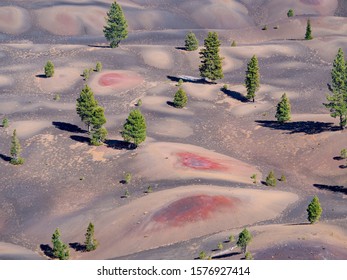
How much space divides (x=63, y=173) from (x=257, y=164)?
27.2m

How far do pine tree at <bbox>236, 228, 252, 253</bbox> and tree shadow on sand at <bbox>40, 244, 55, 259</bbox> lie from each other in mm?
20717

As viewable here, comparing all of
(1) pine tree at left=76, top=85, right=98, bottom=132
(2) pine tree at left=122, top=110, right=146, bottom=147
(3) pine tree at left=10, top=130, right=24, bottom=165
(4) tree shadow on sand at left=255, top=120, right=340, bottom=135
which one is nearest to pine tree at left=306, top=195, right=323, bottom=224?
(2) pine tree at left=122, top=110, right=146, bottom=147

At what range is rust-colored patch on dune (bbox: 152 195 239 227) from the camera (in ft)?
232

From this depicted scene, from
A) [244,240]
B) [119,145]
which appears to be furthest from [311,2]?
[244,240]

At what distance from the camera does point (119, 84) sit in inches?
4852

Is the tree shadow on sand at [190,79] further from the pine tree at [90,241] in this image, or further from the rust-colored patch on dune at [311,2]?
the rust-colored patch on dune at [311,2]

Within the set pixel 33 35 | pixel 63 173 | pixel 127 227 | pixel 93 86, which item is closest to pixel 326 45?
pixel 93 86

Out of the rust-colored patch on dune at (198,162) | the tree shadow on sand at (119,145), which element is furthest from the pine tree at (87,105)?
the rust-colored patch on dune at (198,162)

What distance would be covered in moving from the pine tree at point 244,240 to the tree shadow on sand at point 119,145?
36.3m

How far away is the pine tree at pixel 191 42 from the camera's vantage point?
141 metres

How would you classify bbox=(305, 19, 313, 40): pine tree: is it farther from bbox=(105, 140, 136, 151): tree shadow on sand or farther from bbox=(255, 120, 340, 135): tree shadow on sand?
bbox=(105, 140, 136, 151): tree shadow on sand

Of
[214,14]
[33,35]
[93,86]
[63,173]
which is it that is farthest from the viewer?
[214,14]
